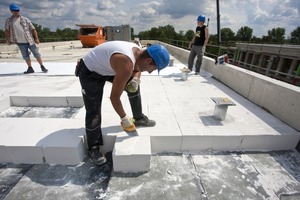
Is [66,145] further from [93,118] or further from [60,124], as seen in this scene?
[60,124]

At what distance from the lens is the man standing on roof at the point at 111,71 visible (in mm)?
1555

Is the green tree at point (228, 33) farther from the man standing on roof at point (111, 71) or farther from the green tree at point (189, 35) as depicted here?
the man standing on roof at point (111, 71)

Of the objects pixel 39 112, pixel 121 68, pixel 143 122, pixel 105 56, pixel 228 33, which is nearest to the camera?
pixel 121 68

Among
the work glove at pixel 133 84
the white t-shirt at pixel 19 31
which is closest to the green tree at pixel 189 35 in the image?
the white t-shirt at pixel 19 31

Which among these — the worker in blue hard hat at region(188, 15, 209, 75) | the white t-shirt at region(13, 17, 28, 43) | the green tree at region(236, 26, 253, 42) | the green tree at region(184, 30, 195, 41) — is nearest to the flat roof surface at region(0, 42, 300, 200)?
the worker in blue hard hat at region(188, 15, 209, 75)

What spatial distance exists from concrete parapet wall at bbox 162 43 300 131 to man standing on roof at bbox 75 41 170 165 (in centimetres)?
199

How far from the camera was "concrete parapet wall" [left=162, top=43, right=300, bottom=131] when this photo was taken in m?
2.42

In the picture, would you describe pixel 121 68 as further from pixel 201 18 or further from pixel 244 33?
pixel 244 33

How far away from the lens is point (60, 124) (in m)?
2.30

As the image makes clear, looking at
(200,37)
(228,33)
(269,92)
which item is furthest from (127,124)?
(228,33)

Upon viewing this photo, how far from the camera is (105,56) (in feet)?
5.40

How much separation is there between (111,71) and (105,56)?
0.17 metres

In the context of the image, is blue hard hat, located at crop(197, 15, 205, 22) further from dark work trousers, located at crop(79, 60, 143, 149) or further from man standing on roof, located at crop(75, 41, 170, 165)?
dark work trousers, located at crop(79, 60, 143, 149)

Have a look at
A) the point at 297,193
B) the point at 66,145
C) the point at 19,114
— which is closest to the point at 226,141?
the point at 297,193
